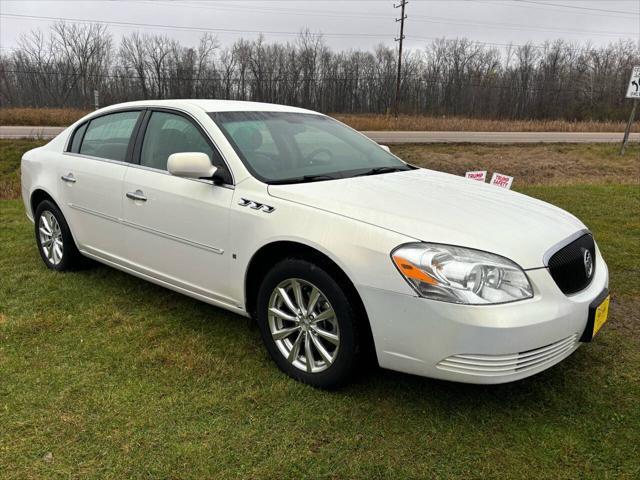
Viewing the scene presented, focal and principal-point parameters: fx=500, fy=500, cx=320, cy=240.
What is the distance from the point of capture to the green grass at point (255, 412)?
2.23 meters

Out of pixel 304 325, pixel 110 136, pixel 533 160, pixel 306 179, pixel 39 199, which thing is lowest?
pixel 533 160

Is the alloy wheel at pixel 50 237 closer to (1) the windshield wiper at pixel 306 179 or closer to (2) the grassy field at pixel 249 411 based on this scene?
(2) the grassy field at pixel 249 411

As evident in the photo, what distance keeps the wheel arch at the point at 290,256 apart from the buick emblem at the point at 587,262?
4.04 feet

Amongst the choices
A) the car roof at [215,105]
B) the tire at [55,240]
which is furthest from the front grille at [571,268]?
the tire at [55,240]

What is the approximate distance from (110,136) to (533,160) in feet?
56.2

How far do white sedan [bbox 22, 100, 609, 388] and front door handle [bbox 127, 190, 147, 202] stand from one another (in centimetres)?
1

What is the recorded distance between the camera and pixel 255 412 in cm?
260

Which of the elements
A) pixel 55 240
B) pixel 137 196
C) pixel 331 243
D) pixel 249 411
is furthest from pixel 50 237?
pixel 331 243

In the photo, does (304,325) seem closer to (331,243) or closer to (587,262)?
(331,243)

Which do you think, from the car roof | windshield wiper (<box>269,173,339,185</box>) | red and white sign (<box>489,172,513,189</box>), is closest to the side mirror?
windshield wiper (<box>269,173,339,185</box>)

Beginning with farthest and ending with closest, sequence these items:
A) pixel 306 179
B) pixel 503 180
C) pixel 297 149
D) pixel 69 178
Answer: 1. pixel 503 180
2. pixel 69 178
3. pixel 297 149
4. pixel 306 179

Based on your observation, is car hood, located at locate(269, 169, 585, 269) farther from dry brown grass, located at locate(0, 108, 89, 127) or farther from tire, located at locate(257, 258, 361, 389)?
dry brown grass, located at locate(0, 108, 89, 127)

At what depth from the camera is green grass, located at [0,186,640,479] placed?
2.23 metres

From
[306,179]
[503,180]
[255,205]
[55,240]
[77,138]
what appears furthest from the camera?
[503,180]
